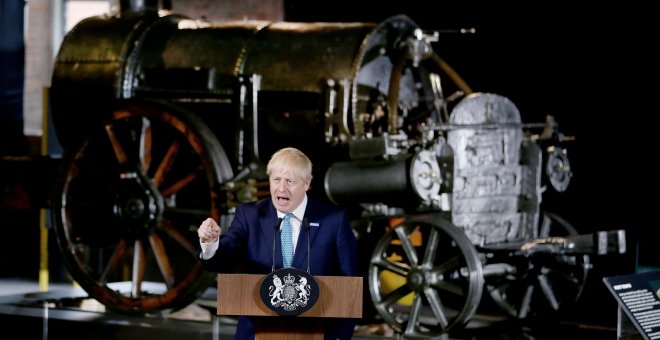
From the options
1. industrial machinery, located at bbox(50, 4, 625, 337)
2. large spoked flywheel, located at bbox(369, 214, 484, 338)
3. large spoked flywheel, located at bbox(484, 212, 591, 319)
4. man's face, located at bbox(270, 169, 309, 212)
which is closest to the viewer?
man's face, located at bbox(270, 169, 309, 212)

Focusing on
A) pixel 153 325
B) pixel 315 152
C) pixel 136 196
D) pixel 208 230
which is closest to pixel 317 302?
pixel 208 230

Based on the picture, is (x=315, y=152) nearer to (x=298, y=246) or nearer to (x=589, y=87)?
(x=589, y=87)

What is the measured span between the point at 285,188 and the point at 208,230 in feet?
0.97

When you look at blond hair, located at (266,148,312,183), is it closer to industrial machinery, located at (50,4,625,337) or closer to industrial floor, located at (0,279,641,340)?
industrial floor, located at (0,279,641,340)

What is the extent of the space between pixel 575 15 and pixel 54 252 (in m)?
4.86

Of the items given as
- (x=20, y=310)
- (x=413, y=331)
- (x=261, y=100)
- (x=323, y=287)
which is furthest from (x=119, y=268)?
(x=323, y=287)

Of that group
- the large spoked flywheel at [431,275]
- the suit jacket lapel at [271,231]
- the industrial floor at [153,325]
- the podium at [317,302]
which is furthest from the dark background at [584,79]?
the podium at [317,302]

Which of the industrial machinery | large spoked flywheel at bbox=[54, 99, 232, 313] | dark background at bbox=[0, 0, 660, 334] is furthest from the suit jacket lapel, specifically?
dark background at bbox=[0, 0, 660, 334]

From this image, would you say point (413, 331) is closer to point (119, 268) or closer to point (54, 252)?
point (119, 268)

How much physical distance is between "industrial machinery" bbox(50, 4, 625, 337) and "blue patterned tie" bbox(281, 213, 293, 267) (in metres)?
2.78

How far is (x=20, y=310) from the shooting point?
23.2ft

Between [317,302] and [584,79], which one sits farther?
[584,79]

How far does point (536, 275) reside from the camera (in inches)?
289

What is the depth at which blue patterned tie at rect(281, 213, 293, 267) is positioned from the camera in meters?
3.69
